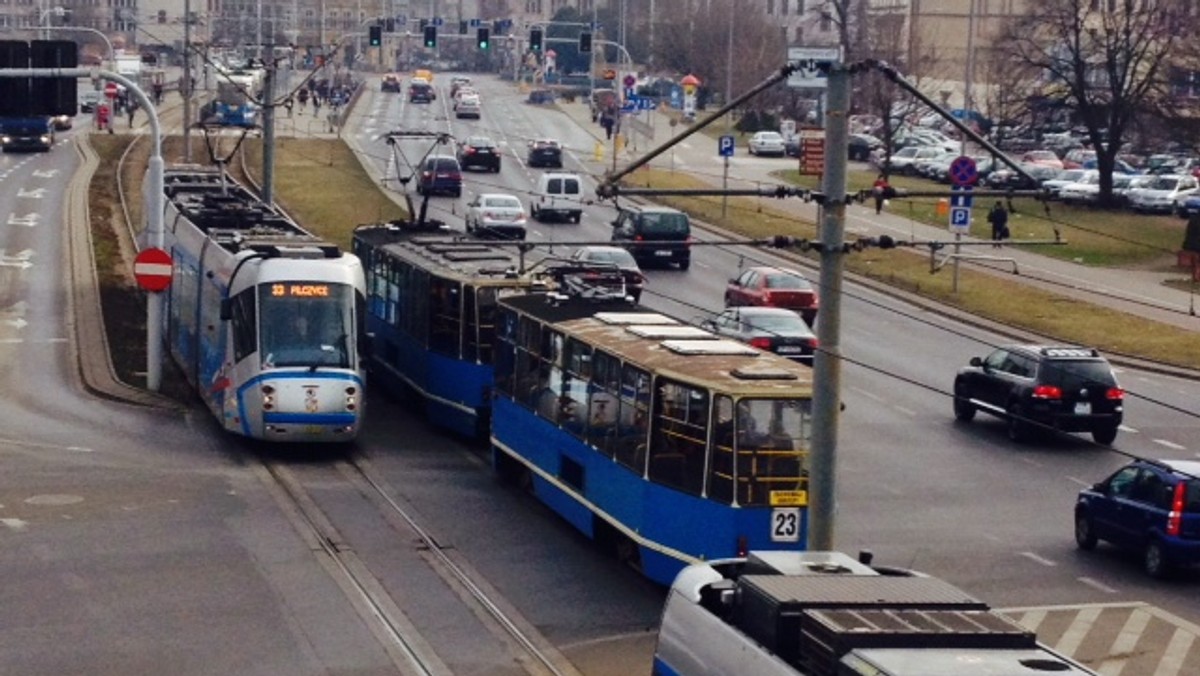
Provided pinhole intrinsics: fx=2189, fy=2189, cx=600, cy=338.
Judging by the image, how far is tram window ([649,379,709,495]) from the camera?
69.6 feet

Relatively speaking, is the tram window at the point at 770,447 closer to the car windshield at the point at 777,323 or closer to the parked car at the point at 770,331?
the parked car at the point at 770,331

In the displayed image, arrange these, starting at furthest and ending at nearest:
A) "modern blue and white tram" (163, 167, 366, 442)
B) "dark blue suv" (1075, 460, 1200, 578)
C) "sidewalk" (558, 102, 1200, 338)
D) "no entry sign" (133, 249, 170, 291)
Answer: "sidewalk" (558, 102, 1200, 338) → "no entry sign" (133, 249, 170, 291) → "modern blue and white tram" (163, 167, 366, 442) → "dark blue suv" (1075, 460, 1200, 578)

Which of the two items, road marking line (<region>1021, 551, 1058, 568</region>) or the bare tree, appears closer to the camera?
road marking line (<region>1021, 551, 1058, 568</region>)

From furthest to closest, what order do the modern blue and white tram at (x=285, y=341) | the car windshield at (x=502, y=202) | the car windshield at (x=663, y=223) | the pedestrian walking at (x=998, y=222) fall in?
the car windshield at (x=502, y=202) → the car windshield at (x=663, y=223) → the pedestrian walking at (x=998, y=222) → the modern blue and white tram at (x=285, y=341)

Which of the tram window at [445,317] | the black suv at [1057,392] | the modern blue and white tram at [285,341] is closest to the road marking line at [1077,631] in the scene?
the black suv at [1057,392]

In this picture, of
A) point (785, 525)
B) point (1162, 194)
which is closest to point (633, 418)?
point (785, 525)

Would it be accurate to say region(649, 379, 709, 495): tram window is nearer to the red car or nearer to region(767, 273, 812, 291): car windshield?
the red car

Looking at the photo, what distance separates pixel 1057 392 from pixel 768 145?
201ft

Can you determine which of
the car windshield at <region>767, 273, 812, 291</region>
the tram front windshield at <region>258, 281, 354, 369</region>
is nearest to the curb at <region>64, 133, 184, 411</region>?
the tram front windshield at <region>258, 281, 354, 369</region>

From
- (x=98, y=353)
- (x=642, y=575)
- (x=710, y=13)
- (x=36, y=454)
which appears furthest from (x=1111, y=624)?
(x=710, y=13)

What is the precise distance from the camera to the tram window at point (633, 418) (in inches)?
871

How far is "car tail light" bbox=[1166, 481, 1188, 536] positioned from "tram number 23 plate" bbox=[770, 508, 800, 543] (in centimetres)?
538

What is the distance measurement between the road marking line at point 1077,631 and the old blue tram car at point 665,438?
2.61 metres

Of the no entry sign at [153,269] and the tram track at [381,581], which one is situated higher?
the no entry sign at [153,269]
